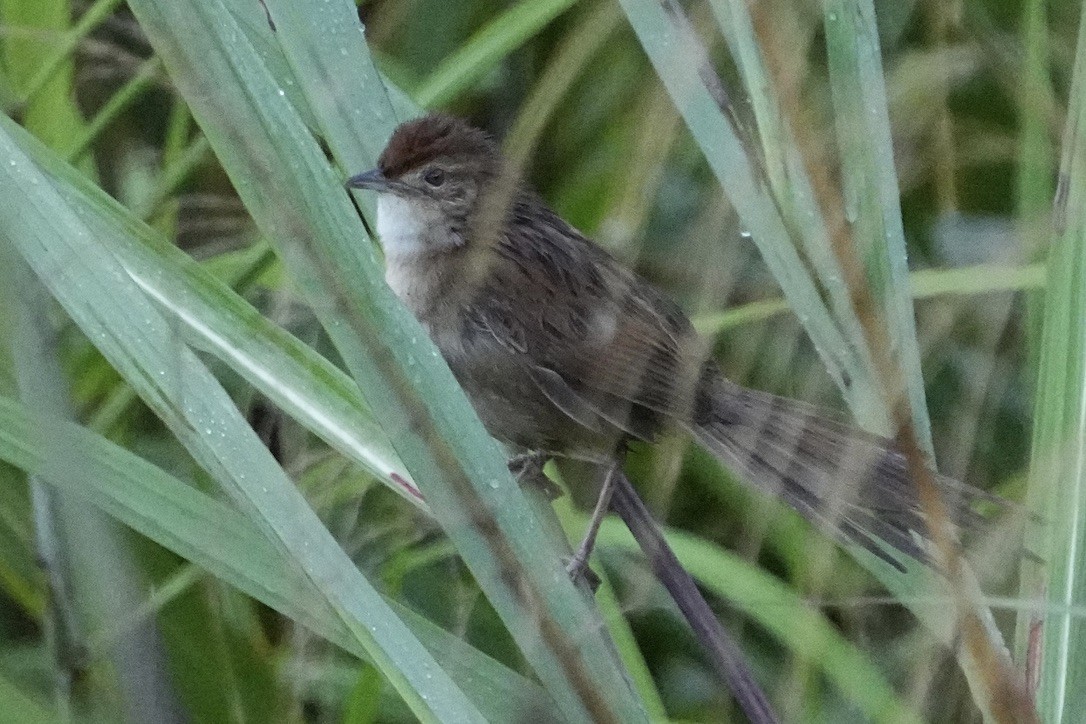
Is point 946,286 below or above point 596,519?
above

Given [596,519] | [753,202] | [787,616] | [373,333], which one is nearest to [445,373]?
[373,333]

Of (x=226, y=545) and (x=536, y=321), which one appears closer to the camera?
(x=226, y=545)

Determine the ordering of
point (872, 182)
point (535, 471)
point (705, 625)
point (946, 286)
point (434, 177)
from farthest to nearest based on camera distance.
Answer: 1. point (434, 177)
2. point (535, 471)
3. point (946, 286)
4. point (705, 625)
5. point (872, 182)

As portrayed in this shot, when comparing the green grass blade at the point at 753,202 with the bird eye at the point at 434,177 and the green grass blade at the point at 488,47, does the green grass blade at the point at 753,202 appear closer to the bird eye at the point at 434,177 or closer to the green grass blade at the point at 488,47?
the green grass blade at the point at 488,47

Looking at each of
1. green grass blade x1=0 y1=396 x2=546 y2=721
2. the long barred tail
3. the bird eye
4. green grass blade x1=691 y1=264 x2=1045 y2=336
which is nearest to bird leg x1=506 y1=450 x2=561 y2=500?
the long barred tail

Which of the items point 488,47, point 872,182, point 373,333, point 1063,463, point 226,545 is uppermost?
point 488,47

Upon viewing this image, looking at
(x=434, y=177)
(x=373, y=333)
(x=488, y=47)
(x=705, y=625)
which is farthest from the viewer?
(x=434, y=177)

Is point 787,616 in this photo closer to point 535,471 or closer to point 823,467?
point 823,467
